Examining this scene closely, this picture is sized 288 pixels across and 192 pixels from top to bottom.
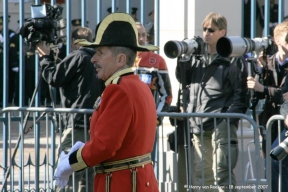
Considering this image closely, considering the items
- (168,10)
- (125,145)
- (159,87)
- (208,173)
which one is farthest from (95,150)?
(168,10)

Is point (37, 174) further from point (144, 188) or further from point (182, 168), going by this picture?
point (144, 188)

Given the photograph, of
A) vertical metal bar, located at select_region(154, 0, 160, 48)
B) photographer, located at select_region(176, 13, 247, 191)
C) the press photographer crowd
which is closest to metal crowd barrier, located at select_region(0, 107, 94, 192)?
the press photographer crowd

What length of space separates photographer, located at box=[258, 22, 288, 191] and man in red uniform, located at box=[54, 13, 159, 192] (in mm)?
2111

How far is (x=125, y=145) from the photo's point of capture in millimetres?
4445

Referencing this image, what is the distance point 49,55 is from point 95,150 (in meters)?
2.71

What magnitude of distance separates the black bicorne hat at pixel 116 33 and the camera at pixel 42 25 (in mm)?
2378

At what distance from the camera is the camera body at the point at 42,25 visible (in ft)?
22.6

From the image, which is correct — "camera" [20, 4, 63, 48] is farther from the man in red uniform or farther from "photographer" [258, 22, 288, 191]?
the man in red uniform

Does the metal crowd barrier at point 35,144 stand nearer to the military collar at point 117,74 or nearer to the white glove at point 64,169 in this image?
the white glove at point 64,169

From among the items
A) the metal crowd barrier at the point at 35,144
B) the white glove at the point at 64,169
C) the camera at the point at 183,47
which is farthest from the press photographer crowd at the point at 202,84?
the white glove at the point at 64,169

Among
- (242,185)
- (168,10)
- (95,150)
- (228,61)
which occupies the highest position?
(168,10)

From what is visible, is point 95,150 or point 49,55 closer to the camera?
point 95,150

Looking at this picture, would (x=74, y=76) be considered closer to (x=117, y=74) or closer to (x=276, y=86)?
(x=276, y=86)

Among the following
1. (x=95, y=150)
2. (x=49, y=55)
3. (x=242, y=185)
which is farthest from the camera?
(x=49, y=55)
